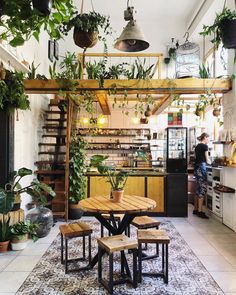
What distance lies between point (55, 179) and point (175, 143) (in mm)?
2880

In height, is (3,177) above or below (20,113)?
below

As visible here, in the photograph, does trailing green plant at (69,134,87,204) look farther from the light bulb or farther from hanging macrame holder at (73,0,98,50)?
hanging macrame holder at (73,0,98,50)

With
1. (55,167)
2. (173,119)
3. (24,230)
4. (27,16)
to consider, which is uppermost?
(173,119)

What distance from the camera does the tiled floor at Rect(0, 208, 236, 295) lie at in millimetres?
3055

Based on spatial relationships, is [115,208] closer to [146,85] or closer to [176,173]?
[146,85]

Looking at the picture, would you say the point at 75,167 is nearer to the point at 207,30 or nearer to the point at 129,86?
the point at 129,86

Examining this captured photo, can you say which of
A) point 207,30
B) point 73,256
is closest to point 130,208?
point 73,256

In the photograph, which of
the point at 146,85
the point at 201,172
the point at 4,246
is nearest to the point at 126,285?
the point at 4,246

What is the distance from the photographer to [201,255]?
12.6 feet

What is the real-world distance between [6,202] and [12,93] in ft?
5.38

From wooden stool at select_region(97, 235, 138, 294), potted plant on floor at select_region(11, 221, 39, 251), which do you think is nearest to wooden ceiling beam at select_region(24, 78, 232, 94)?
potted plant on floor at select_region(11, 221, 39, 251)

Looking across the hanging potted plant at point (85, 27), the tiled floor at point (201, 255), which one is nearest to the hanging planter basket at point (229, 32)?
the hanging potted plant at point (85, 27)

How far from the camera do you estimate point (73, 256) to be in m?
3.79

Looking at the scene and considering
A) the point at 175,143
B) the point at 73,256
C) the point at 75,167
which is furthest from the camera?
the point at 175,143
